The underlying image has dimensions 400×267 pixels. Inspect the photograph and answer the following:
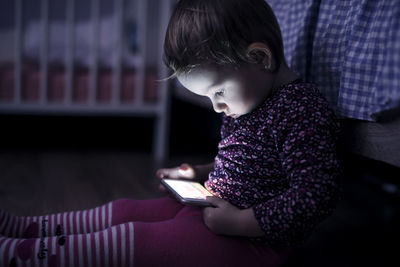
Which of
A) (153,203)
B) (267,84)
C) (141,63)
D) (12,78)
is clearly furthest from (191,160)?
(267,84)

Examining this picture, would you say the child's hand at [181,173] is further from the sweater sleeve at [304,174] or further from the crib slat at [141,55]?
the crib slat at [141,55]

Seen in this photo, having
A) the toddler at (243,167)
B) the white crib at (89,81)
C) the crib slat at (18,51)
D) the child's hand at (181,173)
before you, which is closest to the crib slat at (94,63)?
the white crib at (89,81)

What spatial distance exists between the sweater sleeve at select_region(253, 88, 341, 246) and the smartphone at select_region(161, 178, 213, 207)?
103 millimetres

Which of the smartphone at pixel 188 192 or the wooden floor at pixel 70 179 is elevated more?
the smartphone at pixel 188 192

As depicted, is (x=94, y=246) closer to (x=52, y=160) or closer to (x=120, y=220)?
(x=120, y=220)

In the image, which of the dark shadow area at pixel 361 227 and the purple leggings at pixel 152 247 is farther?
the dark shadow area at pixel 361 227

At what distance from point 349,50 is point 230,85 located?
211 millimetres

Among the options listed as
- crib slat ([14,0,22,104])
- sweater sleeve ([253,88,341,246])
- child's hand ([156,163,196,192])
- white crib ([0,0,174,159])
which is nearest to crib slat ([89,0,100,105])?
white crib ([0,0,174,159])

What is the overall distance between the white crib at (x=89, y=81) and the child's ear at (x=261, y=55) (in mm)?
1270

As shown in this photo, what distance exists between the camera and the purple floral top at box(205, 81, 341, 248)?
0.57 metres

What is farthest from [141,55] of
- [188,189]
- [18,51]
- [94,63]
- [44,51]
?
[188,189]

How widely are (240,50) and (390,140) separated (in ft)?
0.87

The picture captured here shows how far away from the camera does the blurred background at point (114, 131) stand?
102 centimetres

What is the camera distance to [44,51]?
184cm
